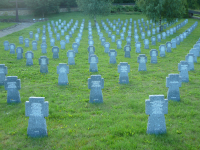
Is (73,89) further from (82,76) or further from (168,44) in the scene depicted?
(168,44)

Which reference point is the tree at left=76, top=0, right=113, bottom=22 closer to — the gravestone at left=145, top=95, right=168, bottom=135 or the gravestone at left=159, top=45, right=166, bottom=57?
the gravestone at left=159, top=45, right=166, bottom=57

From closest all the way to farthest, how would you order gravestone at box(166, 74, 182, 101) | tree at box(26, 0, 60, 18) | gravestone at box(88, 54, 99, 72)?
1. gravestone at box(166, 74, 182, 101)
2. gravestone at box(88, 54, 99, 72)
3. tree at box(26, 0, 60, 18)

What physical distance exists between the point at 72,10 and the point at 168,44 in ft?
174

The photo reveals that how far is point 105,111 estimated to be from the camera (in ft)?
27.0

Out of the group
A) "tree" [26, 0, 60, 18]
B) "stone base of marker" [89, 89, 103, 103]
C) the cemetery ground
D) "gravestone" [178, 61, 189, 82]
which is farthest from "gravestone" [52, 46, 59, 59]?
"tree" [26, 0, 60, 18]

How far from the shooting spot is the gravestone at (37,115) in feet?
21.3

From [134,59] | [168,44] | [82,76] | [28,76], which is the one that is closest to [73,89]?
[82,76]

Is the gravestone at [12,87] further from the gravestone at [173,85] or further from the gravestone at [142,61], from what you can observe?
the gravestone at [142,61]

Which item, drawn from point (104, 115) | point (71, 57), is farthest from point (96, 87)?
point (71, 57)

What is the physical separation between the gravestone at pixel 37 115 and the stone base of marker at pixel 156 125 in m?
2.63

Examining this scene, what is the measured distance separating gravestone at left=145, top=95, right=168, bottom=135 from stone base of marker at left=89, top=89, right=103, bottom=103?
2.58 metres

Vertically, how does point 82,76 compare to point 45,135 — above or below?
above

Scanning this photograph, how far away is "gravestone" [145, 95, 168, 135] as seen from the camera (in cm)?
654

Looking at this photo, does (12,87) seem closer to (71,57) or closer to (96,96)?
(96,96)
